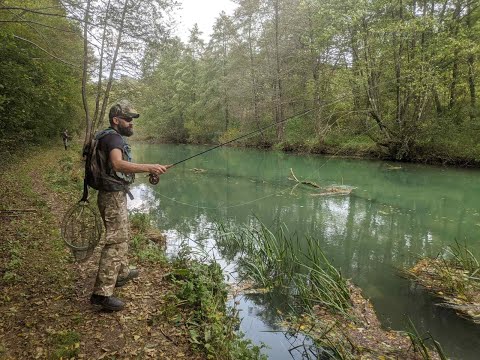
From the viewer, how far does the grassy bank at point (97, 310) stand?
326 cm

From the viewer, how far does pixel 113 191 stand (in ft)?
12.0

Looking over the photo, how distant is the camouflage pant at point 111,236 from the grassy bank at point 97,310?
376 mm

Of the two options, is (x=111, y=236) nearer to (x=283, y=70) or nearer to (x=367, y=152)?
(x=367, y=152)

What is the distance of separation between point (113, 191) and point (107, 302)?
1191 mm

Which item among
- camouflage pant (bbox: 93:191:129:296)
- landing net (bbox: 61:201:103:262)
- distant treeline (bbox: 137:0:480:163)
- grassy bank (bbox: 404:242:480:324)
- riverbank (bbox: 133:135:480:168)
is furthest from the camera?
riverbank (bbox: 133:135:480:168)

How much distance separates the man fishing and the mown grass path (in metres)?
0.28

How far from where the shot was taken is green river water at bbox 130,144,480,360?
4887mm

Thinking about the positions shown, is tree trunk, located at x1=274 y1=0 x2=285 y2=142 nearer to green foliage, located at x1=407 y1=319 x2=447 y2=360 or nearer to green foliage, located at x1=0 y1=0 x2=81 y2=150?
green foliage, located at x1=0 y1=0 x2=81 y2=150

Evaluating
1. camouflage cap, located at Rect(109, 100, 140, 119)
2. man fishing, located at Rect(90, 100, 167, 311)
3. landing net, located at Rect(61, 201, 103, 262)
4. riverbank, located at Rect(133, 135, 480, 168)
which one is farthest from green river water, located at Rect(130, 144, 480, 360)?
camouflage cap, located at Rect(109, 100, 140, 119)

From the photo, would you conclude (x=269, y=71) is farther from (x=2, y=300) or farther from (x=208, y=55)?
(x=2, y=300)

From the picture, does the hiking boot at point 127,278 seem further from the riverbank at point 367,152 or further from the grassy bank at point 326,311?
the riverbank at point 367,152

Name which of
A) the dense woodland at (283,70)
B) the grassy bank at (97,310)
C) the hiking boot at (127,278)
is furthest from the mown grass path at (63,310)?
the dense woodland at (283,70)

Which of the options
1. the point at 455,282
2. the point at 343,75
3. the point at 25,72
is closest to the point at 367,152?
the point at 343,75

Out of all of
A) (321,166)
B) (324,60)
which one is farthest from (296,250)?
(324,60)
